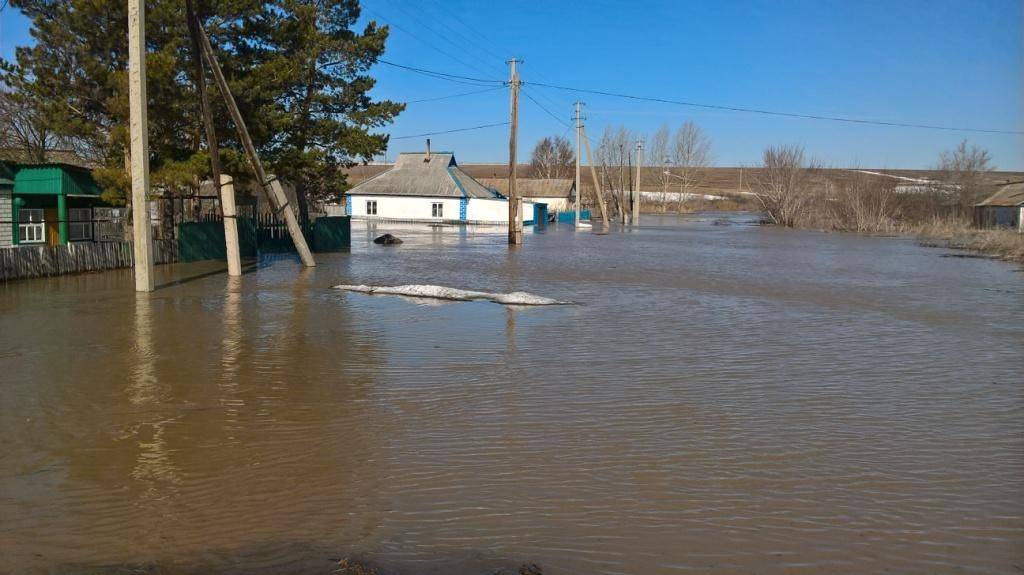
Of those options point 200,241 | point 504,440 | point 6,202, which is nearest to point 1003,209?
point 200,241

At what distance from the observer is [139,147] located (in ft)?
50.4

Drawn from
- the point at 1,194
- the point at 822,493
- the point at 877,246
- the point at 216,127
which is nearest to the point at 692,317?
the point at 822,493

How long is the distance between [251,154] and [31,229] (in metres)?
10.4

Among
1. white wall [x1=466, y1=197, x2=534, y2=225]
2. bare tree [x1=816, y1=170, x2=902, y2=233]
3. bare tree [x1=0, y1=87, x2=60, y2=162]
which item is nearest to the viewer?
bare tree [x1=0, y1=87, x2=60, y2=162]

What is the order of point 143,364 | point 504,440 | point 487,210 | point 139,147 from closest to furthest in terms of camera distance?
1. point 504,440
2. point 143,364
3. point 139,147
4. point 487,210

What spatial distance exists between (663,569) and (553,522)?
2.59 feet

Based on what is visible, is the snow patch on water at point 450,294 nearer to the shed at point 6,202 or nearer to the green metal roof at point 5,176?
the green metal roof at point 5,176

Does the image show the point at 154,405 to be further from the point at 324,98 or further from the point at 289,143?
the point at 324,98

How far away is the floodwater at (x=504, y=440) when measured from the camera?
4.53 metres

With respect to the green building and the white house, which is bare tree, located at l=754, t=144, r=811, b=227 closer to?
the white house

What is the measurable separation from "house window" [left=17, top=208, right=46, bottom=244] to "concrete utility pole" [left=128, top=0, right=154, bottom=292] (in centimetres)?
1130

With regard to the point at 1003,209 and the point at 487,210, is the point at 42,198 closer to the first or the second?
the point at 487,210

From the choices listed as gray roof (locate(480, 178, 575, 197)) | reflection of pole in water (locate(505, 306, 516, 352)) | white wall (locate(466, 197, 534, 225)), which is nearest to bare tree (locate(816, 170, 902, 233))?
white wall (locate(466, 197, 534, 225))

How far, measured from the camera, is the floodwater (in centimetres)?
453
